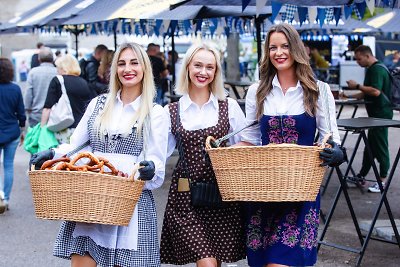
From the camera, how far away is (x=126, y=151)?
4.66 meters

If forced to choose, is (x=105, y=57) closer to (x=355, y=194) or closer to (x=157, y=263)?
(x=355, y=194)

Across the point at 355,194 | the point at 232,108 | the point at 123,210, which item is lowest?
the point at 355,194

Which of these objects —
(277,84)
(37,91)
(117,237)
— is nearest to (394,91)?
(37,91)

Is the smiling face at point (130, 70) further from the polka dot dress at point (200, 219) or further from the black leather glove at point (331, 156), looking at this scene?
the black leather glove at point (331, 156)

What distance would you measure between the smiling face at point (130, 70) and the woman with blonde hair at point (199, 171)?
1.17 ft

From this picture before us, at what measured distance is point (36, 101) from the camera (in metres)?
11.3

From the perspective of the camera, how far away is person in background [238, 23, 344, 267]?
4711 mm

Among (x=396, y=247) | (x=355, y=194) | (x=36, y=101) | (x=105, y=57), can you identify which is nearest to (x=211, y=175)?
(x=396, y=247)

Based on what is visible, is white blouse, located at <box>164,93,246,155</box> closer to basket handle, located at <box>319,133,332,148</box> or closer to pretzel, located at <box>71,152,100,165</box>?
basket handle, located at <box>319,133,332,148</box>

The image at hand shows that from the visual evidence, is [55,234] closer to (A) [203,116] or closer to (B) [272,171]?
(A) [203,116]

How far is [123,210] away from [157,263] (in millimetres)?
522

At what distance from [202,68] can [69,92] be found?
4960 mm

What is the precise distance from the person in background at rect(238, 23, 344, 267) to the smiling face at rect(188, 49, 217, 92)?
0.99 ft

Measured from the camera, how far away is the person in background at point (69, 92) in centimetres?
964
